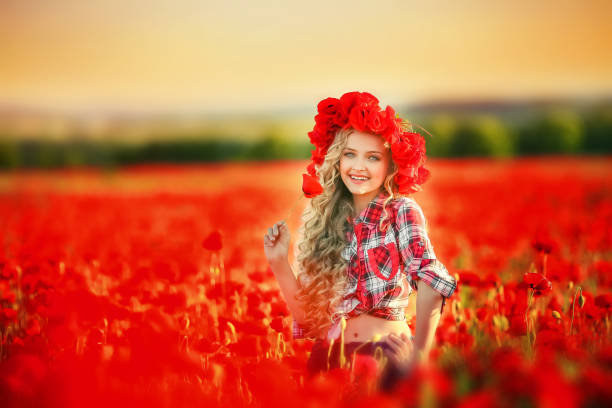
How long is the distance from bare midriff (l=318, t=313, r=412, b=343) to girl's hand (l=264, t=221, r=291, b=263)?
1.34 feet

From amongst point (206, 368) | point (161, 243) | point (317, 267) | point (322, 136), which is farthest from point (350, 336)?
point (161, 243)

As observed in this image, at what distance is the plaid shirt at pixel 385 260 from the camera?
2215 mm

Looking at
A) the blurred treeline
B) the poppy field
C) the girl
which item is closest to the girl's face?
the girl

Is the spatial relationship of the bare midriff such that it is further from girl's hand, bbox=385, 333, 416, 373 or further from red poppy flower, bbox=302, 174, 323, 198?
red poppy flower, bbox=302, 174, 323, 198

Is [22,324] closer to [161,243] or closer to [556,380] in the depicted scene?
[161,243]

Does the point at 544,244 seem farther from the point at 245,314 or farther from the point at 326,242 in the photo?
the point at 245,314

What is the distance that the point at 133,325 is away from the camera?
2.38 metres

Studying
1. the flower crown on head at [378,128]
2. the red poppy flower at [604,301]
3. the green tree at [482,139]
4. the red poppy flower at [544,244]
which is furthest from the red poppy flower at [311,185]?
the green tree at [482,139]

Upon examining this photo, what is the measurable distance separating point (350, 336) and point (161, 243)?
2876mm

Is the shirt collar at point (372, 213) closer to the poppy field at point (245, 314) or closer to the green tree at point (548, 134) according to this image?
the poppy field at point (245, 314)

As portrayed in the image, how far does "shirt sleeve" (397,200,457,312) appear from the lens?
2.10 meters

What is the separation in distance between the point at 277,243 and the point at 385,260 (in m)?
0.47

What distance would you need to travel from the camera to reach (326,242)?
8.34ft

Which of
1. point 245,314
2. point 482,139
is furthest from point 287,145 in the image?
point 245,314
